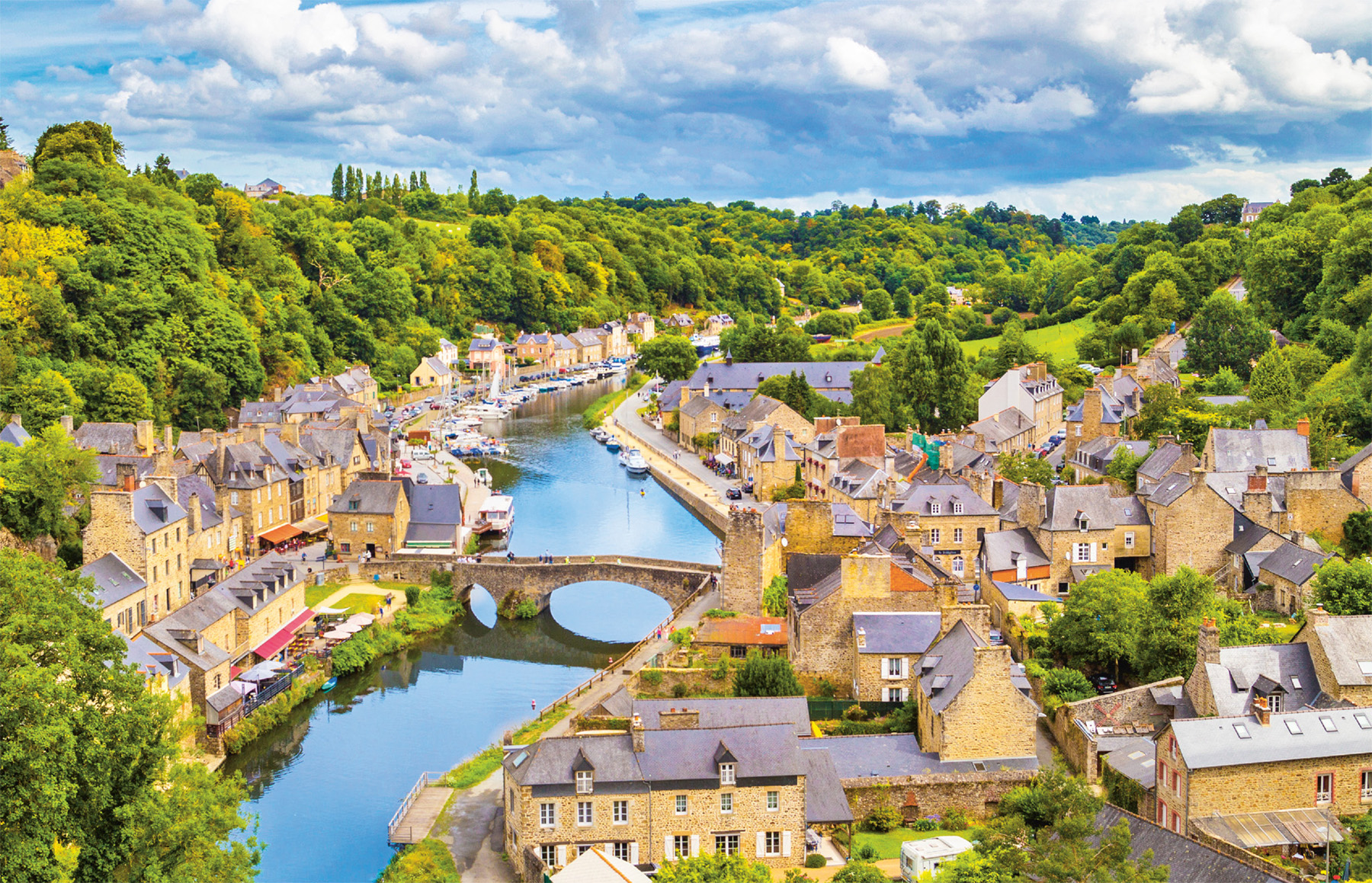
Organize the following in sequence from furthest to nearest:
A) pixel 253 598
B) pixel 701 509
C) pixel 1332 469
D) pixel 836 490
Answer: pixel 701 509 → pixel 836 490 → pixel 1332 469 → pixel 253 598

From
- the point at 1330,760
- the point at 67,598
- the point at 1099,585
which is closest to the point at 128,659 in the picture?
the point at 67,598

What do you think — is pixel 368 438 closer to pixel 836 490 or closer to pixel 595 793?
pixel 836 490

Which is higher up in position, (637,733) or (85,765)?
(85,765)

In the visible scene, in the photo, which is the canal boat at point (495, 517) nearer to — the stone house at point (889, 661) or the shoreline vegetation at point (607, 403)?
the stone house at point (889, 661)

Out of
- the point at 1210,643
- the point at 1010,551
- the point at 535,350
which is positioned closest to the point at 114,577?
the point at 1010,551

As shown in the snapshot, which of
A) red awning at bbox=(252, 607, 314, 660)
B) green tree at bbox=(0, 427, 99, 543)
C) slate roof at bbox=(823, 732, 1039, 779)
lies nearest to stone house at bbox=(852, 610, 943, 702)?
slate roof at bbox=(823, 732, 1039, 779)

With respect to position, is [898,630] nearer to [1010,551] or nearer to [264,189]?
[1010,551]

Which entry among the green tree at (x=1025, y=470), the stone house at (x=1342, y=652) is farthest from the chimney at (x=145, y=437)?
the stone house at (x=1342, y=652)
